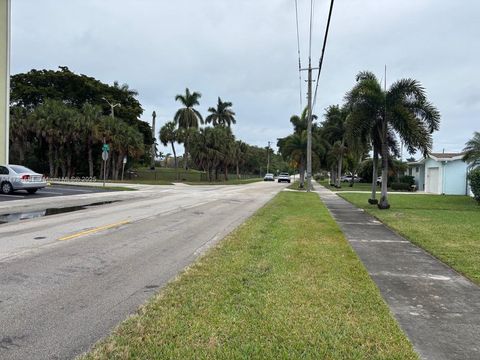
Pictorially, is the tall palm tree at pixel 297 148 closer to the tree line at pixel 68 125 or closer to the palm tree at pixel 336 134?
the palm tree at pixel 336 134

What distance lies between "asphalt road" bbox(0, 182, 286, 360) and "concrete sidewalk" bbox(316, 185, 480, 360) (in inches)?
120

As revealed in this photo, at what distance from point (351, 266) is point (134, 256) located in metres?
3.78

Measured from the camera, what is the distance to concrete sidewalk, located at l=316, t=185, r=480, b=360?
3.95m

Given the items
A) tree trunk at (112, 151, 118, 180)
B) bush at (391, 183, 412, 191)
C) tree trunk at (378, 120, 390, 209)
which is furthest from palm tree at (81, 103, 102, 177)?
tree trunk at (378, 120, 390, 209)

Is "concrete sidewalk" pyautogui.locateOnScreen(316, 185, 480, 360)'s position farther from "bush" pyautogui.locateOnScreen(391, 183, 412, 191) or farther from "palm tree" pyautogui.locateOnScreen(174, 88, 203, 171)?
"palm tree" pyautogui.locateOnScreen(174, 88, 203, 171)

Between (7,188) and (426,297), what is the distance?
20.3 metres

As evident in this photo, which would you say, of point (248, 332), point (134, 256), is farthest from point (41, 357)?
point (134, 256)

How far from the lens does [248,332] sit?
402 centimetres

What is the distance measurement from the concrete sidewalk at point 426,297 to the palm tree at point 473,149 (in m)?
18.7

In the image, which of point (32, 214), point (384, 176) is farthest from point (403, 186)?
point (32, 214)

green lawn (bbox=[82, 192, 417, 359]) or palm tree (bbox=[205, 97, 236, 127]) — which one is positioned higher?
palm tree (bbox=[205, 97, 236, 127])

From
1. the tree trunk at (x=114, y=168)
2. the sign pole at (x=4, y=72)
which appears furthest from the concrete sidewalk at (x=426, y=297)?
the tree trunk at (x=114, y=168)

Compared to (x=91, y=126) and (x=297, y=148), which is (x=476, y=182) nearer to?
(x=297, y=148)

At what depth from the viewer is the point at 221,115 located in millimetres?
80062
